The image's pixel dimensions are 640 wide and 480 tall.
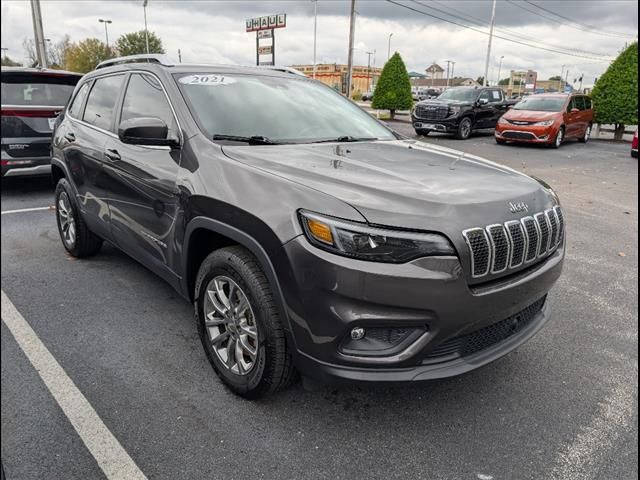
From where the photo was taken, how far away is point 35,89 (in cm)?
672

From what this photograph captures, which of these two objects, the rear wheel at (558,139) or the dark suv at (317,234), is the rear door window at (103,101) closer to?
the dark suv at (317,234)

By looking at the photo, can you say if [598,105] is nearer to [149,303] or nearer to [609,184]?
[609,184]

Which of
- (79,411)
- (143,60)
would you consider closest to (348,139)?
(143,60)

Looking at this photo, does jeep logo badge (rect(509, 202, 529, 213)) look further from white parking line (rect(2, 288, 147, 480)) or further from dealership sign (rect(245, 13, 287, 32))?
dealership sign (rect(245, 13, 287, 32))

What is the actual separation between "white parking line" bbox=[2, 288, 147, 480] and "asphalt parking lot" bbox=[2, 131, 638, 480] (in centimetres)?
3

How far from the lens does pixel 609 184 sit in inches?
398

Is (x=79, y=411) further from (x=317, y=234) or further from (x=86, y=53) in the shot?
(x=86, y=53)

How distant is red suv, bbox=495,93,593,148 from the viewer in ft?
49.8

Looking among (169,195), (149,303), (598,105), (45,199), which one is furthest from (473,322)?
(598,105)

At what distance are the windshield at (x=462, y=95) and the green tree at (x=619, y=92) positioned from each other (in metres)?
5.01

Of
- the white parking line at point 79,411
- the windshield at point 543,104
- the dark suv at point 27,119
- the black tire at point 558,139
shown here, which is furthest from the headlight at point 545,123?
the white parking line at point 79,411

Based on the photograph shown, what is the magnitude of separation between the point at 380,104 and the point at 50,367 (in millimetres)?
24016

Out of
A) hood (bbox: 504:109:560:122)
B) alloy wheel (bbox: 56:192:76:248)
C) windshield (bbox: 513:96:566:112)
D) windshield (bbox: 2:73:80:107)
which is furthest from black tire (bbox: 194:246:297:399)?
windshield (bbox: 513:96:566:112)

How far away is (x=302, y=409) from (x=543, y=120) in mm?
14984
